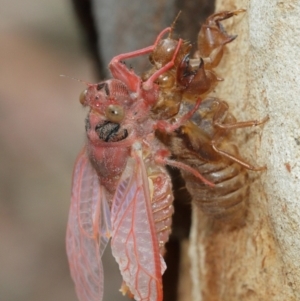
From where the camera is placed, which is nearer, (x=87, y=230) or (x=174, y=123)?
(x=174, y=123)

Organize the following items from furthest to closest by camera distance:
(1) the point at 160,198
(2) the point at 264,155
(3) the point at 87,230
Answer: (3) the point at 87,230 → (1) the point at 160,198 → (2) the point at 264,155

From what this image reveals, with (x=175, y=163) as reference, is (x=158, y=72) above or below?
above

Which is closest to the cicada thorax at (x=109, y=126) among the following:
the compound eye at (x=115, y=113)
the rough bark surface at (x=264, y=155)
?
the compound eye at (x=115, y=113)

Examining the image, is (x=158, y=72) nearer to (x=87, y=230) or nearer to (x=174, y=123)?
(x=174, y=123)

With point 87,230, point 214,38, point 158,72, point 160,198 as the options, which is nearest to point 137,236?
point 160,198

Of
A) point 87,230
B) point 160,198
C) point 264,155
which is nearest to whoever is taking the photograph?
point 264,155

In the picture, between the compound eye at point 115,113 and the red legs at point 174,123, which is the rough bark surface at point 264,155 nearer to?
the red legs at point 174,123

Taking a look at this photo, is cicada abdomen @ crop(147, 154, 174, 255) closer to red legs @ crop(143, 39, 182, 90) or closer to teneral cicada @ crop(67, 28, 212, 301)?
teneral cicada @ crop(67, 28, 212, 301)
